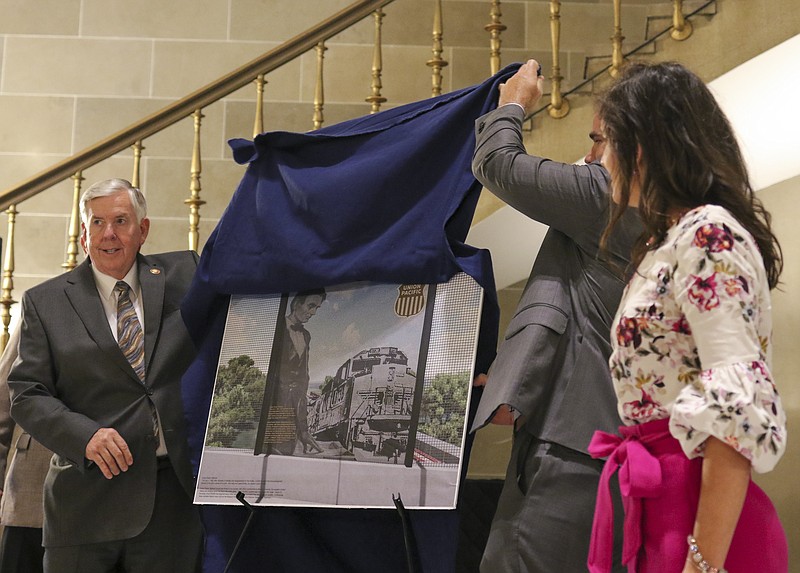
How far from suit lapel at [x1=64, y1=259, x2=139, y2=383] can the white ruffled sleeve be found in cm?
178

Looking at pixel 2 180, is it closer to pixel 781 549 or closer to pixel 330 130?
pixel 330 130

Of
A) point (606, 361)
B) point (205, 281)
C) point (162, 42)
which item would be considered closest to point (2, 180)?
point (162, 42)

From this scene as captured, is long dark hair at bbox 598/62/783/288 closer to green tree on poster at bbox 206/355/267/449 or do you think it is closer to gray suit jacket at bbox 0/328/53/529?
green tree on poster at bbox 206/355/267/449

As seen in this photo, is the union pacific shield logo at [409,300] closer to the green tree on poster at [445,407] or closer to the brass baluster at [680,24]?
the green tree on poster at [445,407]

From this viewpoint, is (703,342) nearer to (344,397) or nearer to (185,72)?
(344,397)

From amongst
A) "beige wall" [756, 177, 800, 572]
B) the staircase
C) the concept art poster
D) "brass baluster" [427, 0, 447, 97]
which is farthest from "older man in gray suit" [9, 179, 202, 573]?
the staircase

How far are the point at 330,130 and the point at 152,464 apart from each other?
1030mm

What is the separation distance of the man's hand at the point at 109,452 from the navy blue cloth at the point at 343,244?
18 cm

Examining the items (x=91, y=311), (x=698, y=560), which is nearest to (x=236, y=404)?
(x=91, y=311)

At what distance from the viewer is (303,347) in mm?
2512

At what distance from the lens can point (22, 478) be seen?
10.3 ft

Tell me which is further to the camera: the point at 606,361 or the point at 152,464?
the point at 152,464

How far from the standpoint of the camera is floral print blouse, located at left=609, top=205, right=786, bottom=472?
1.29 meters

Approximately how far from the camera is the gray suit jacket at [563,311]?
1918 mm
